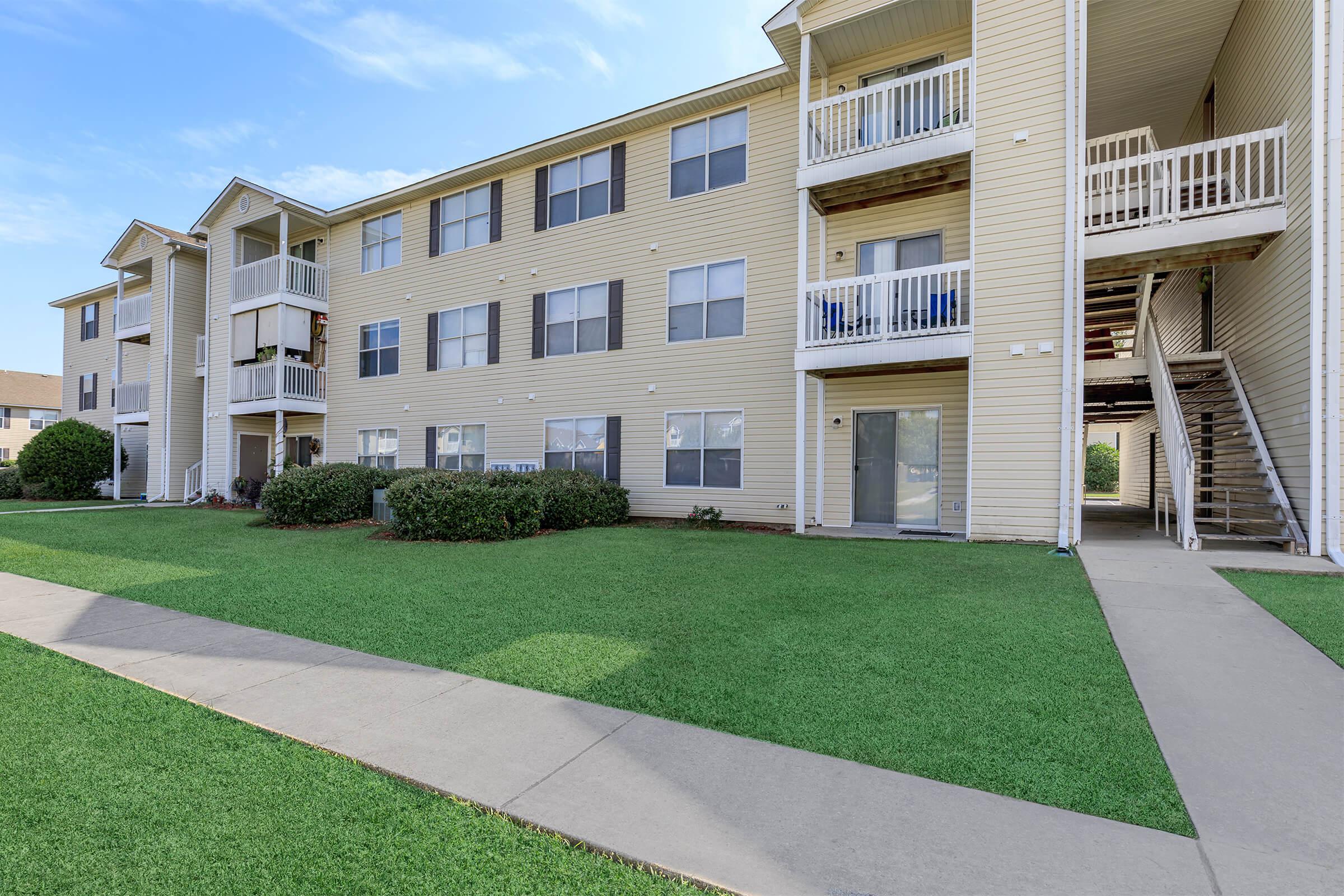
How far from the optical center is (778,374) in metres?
11.8

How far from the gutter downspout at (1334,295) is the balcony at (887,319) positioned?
12.2 ft

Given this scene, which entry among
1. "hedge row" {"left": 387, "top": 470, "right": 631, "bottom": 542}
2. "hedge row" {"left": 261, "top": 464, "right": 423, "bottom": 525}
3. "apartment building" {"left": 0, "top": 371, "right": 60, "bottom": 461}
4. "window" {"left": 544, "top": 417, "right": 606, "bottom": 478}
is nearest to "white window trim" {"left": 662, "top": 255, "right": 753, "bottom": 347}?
"window" {"left": 544, "top": 417, "right": 606, "bottom": 478}

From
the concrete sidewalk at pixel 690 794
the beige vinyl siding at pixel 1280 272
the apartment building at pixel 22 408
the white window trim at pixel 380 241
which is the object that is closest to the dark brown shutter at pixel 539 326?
the white window trim at pixel 380 241

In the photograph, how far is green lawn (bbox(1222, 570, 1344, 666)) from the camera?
4.59 meters

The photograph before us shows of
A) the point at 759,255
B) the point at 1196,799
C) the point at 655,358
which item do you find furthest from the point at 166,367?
the point at 1196,799

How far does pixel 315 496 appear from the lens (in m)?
12.8

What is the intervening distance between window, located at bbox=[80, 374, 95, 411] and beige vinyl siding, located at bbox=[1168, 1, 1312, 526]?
34.8m

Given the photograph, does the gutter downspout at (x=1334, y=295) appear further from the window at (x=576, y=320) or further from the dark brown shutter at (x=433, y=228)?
the dark brown shutter at (x=433, y=228)

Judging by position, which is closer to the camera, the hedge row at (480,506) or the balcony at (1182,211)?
the balcony at (1182,211)

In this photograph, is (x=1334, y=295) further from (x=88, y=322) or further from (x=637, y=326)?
(x=88, y=322)

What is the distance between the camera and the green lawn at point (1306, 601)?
4.59m

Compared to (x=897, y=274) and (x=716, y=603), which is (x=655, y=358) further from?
(x=716, y=603)

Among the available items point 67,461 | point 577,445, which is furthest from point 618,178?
point 67,461

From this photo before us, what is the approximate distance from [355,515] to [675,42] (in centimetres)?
1230
